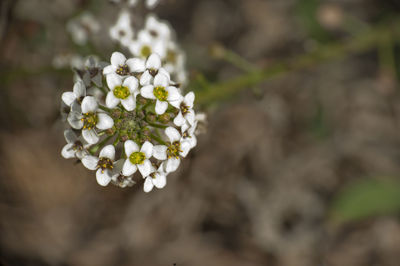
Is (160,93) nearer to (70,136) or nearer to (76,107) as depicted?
(76,107)

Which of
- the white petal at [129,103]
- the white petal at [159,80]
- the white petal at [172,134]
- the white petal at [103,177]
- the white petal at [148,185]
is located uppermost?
the white petal at [159,80]

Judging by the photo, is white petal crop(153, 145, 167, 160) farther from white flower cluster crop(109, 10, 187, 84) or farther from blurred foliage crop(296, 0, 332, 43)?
blurred foliage crop(296, 0, 332, 43)

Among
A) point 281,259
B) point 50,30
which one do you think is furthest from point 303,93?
point 50,30

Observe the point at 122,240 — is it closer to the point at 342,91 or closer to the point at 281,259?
the point at 281,259

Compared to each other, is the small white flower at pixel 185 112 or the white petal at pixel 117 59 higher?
the white petal at pixel 117 59

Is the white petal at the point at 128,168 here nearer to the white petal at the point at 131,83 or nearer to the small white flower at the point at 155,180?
the small white flower at the point at 155,180

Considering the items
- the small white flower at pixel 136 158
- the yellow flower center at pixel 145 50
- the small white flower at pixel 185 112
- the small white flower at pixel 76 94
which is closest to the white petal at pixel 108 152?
the small white flower at pixel 136 158
